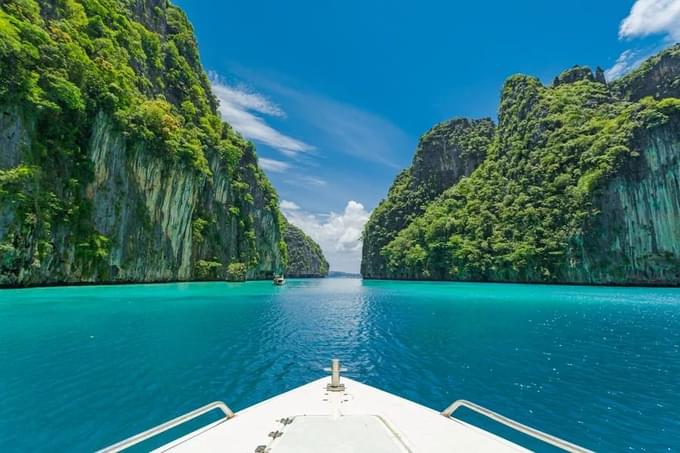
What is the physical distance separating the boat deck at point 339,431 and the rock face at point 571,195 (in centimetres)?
7119

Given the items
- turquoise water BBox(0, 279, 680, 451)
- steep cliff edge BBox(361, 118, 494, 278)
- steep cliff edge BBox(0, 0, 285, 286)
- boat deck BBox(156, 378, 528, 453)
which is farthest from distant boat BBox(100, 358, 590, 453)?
steep cliff edge BBox(361, 118, 494, 278)

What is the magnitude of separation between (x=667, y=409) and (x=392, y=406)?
26.7ft

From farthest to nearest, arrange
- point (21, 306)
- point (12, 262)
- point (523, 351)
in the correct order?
point (12, 262) < point (21, 306) < point (523, 351)

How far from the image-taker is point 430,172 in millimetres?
125250

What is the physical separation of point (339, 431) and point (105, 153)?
50.7m

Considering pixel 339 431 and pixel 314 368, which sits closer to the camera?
pixel 339 431

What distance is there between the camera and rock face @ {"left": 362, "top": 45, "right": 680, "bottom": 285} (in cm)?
5428

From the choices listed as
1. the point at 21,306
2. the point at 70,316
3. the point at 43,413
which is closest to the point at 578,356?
the point at 43,413

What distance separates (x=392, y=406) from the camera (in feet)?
15.0

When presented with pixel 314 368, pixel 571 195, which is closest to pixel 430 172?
pixel 571 195

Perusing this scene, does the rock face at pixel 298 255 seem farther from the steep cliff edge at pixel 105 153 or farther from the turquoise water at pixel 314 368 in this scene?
the turquoise water at pixel 314 368

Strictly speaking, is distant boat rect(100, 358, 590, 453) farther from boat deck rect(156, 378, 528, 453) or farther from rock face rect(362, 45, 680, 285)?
rock face rect(362, 45, 680, 285)

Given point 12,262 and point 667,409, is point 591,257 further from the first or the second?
point 12,262

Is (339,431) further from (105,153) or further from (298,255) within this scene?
(298,255)
